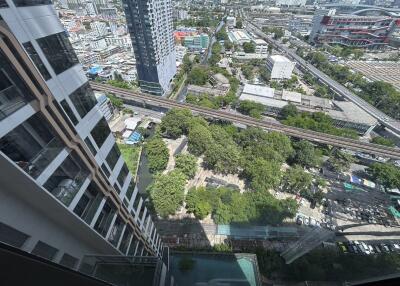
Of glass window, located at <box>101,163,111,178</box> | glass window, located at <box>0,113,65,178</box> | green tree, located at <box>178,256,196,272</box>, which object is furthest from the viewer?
green tree, located at <box>178,256,196,272</box>

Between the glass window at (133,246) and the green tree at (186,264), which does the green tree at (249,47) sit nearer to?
the green tree at (186,264)

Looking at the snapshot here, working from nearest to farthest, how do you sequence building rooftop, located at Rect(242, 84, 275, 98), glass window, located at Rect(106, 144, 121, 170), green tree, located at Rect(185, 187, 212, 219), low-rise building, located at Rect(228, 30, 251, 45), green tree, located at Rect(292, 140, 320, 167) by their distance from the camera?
glass window, located at Rect(106, 144, 121, 170) → green tree, located at Rect(185, 187, 212, 219) → green tree, located at Rect(292, 140, 320, 167) → building rooftop, located at Rect(242, 84, 275, 98) → low-rise building, located at Rect(228, 30, 251, 45)

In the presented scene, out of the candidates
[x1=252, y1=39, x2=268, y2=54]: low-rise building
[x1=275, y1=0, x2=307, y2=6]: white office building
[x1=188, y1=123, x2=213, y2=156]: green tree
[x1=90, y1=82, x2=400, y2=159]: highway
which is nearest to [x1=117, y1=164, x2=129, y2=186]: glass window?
[x1=188, y1=123, x2=213, y2=156]: green tree

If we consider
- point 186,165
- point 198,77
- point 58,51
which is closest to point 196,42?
point 198,77

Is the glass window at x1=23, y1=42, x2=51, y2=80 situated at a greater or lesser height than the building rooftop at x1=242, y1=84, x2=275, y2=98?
greater

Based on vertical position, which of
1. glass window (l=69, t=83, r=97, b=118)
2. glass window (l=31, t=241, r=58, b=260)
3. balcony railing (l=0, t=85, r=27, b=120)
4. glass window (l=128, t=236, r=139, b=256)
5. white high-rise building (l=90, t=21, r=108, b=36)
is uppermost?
balcony railing (l=0, t=85, r=27, b=120)

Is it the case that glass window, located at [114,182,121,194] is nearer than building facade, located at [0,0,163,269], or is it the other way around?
building facade, located at [0,0,163,269]

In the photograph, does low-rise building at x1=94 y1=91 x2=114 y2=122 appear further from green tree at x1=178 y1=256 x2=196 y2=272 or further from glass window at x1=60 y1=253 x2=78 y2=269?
glass window at x1=60 y1=253 x2=78 y2=269

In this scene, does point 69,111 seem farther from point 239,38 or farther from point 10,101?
point 239,38

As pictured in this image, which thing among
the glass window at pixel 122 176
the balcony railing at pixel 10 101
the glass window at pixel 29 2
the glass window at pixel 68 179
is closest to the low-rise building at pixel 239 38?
the glass window at pixel 122 176
